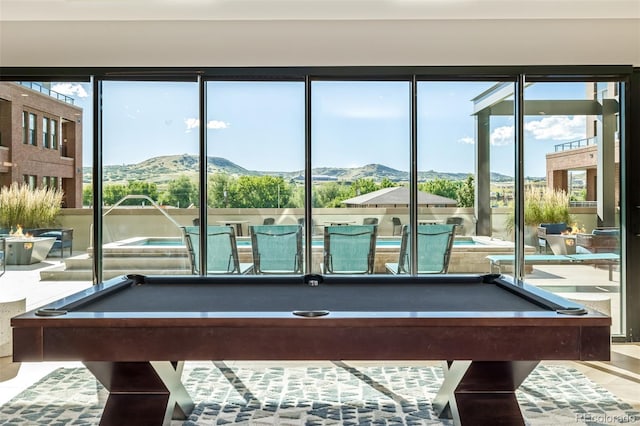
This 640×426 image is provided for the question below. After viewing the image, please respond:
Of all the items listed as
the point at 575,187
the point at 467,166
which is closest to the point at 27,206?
the point at 467,166

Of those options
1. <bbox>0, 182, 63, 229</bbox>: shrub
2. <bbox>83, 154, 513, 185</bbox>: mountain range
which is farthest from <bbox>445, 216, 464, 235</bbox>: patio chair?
<bbox>0, 182, 63, 229</bbox>: shrub

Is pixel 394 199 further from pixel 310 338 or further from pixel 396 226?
pixel 310 338

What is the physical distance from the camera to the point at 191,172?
493cm

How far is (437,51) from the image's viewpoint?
465cm

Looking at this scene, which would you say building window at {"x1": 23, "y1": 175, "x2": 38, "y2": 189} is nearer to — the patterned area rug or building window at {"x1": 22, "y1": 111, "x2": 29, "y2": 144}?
building window at {"x1": 22, "y1": 111, "x2": 29, "y2": 144}

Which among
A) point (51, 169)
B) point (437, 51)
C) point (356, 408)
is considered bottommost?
point (356, 408)

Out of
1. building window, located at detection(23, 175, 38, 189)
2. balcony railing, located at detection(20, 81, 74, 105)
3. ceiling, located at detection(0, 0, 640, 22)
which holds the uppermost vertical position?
ceiling, located at detection(0, 0, 640, 22)

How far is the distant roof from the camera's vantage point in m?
5.04

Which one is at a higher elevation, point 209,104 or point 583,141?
point 209,104

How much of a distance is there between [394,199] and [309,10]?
1919 mm

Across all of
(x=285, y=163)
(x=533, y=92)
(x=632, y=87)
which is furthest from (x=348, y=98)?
(x=632, y=87)

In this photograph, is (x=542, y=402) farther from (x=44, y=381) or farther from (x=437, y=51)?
(x=44, y=381)

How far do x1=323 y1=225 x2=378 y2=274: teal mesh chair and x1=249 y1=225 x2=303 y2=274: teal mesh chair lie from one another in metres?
0.28

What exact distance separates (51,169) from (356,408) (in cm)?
353
